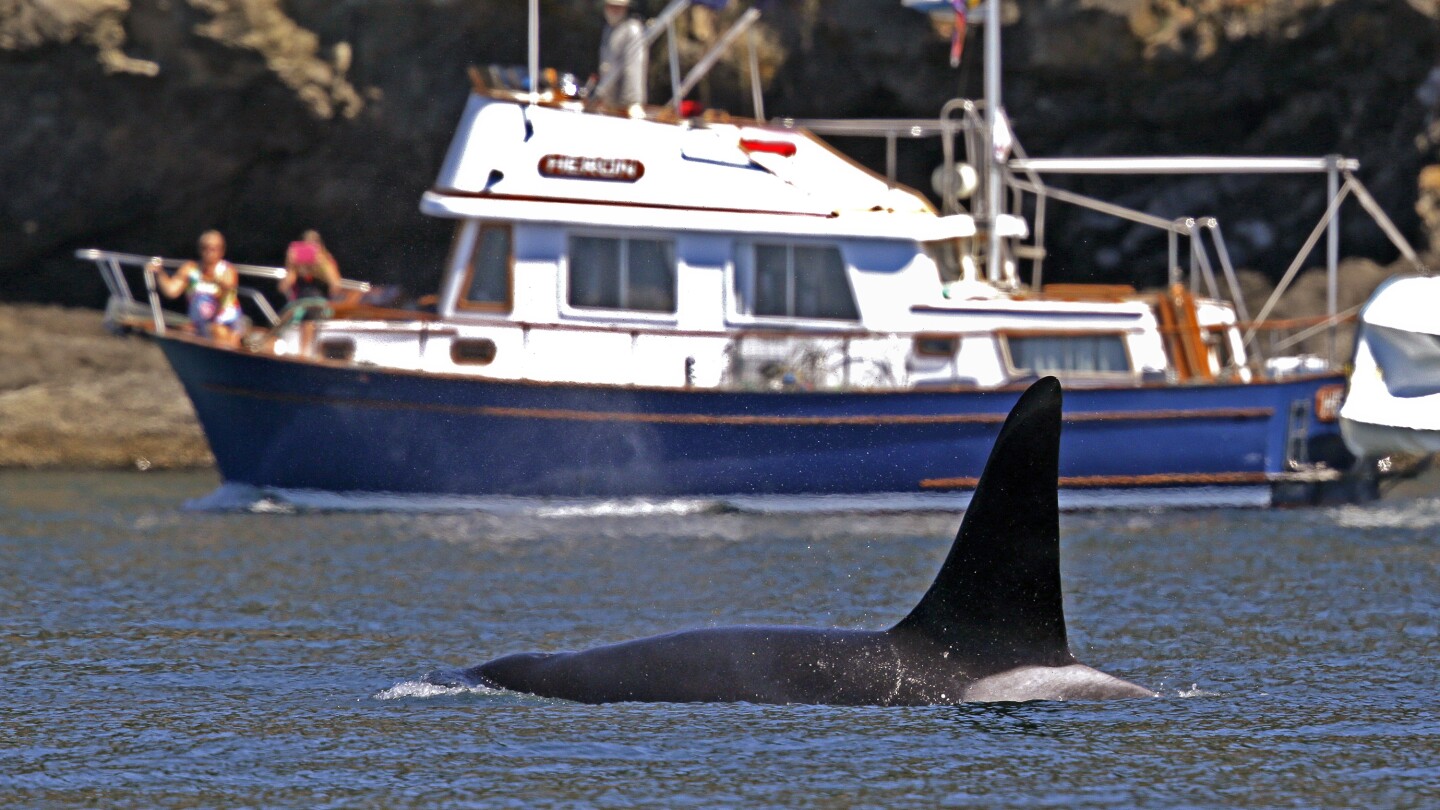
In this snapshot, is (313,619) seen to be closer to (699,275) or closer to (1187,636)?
(1187,636)

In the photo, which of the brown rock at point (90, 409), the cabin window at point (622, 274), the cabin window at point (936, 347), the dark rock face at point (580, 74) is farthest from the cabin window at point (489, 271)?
the dark rock face at point (580, 74)

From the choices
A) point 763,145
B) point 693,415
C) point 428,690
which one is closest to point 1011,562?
point 428,690

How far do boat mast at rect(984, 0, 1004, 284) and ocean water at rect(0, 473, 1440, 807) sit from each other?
390cm

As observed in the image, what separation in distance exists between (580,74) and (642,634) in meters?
18.5

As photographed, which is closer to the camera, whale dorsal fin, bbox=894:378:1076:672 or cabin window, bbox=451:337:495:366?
whale dorsal fin, bbox=894:378:1076:672

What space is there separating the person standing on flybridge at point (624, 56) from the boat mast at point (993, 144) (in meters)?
3.84

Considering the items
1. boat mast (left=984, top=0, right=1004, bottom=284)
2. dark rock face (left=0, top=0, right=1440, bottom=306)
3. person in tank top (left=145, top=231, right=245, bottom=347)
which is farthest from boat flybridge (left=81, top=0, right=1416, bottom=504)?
dark rock face (left=0, top=0, right=1440, bottom=306)

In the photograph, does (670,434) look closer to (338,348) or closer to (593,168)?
(593,168)

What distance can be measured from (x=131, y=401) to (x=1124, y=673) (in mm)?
18552

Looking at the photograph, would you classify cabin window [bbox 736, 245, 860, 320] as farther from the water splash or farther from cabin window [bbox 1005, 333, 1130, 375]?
the water splash

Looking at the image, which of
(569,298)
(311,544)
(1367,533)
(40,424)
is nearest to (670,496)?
(569,298)

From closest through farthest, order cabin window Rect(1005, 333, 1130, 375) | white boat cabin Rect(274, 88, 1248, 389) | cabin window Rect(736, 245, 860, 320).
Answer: white boat cabin Rect(274, 88, 1248, 389), cabin window Rect(1005, 333, 1130, 375), cabin window Rect(736, 245, 860, 320)

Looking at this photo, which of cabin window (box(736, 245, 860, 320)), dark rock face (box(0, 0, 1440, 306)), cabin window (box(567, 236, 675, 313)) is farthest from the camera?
dark rock face (box(0, 0, 1440, 306))

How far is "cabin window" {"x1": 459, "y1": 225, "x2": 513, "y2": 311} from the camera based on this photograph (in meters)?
Answer: 20.4
